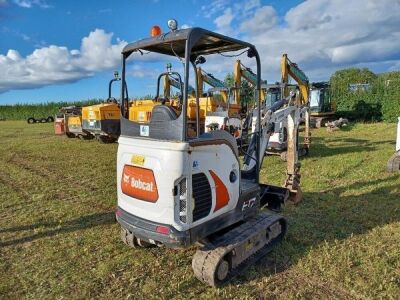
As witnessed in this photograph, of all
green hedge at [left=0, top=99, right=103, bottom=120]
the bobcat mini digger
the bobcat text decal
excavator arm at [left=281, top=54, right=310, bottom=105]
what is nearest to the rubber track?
the bobcat mini digger

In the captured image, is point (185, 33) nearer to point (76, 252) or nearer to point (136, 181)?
point (136, 181)

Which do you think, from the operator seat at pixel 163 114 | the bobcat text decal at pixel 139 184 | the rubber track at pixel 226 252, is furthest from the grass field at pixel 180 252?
the operator seat at pixel 163 114

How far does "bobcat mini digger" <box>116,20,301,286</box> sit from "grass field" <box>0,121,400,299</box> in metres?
0.34

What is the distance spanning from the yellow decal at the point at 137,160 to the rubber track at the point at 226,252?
1.16 m

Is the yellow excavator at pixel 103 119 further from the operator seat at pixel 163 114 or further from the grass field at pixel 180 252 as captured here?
the operator seat at pixel 163 114

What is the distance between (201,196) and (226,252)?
2.14ft

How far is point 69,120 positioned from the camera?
18.6 metres

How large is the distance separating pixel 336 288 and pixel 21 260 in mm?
3811

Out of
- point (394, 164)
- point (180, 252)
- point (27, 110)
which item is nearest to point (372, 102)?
point (394, 164)

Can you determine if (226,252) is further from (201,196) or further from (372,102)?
(372,102)

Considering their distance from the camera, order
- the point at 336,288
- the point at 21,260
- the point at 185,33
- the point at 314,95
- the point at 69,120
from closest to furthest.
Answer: the point at 185,33 < the point at 336,288 < the point at 21,260 < the point at 69,120 < the point at 314,95

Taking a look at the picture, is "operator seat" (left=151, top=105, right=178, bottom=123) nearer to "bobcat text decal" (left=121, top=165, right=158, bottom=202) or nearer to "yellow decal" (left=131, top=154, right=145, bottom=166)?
"yellow decal" (left=131, top=154, right=145, bottom=166)

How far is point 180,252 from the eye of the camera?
15.8ft

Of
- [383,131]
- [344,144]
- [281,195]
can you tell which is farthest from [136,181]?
[383,131]
